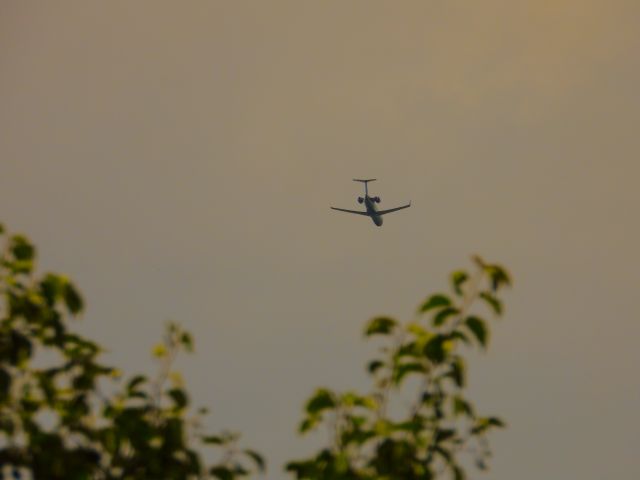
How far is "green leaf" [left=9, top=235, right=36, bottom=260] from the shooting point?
51.3ft

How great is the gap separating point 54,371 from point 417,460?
178 inches

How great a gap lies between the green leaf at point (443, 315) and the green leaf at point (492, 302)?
0.37 m

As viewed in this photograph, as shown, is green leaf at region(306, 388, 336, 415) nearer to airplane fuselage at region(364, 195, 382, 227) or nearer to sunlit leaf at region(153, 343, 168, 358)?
sunlit leaf at region(153, 343, 168, 358)

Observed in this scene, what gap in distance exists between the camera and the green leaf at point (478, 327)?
46.5 feet

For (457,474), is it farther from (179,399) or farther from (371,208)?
(371,208)

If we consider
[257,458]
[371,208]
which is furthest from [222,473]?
[371,208]

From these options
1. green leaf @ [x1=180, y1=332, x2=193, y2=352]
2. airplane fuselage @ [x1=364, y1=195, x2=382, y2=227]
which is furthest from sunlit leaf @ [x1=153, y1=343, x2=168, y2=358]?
airplane fuselage @ [x1=364, y1=195, x2=382, y2=227]

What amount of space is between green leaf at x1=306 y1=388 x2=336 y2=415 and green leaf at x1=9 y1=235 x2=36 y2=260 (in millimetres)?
3990

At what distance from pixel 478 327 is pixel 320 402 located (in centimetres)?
221

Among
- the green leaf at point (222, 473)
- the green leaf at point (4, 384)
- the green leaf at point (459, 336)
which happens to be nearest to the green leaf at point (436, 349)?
the green leaf at point (459, 336)

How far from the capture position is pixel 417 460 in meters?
14.6

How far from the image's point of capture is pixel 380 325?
15.2 m

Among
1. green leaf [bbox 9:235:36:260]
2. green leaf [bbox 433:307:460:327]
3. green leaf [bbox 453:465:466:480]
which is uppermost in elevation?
green leaf [bbox 9:235:36:260]

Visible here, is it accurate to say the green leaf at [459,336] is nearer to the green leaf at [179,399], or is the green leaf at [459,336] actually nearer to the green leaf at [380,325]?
the green leaf at [380,325]
